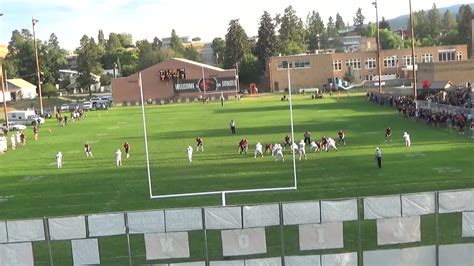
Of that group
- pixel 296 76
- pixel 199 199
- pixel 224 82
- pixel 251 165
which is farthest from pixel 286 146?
pixel 296 76

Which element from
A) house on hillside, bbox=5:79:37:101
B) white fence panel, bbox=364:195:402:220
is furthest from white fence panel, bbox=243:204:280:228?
house on hillside, bbox=5:79:37:101

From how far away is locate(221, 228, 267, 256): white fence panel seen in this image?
1255 cm

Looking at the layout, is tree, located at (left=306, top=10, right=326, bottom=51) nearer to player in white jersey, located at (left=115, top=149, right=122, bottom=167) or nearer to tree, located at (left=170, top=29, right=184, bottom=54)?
tree, located at (left=170, top=29, right=184, bottom=54)

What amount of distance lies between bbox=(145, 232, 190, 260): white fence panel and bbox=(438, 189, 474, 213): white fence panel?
18.1 feet

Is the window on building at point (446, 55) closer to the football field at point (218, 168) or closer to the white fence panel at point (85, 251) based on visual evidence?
the football field at point (218, 168)

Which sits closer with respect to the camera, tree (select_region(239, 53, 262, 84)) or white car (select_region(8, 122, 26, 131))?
white car (select_region(8, 122, 26, 131))

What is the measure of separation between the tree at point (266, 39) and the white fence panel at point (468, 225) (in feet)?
342

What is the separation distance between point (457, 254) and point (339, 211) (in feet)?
8.11

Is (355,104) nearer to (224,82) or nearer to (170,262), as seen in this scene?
(224,82)

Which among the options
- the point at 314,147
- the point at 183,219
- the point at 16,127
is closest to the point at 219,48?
the point at 16,127

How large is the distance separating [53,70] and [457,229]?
111m

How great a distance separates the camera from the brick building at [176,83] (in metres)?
86.4

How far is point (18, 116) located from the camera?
193 feet

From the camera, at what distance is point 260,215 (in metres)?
12.8
